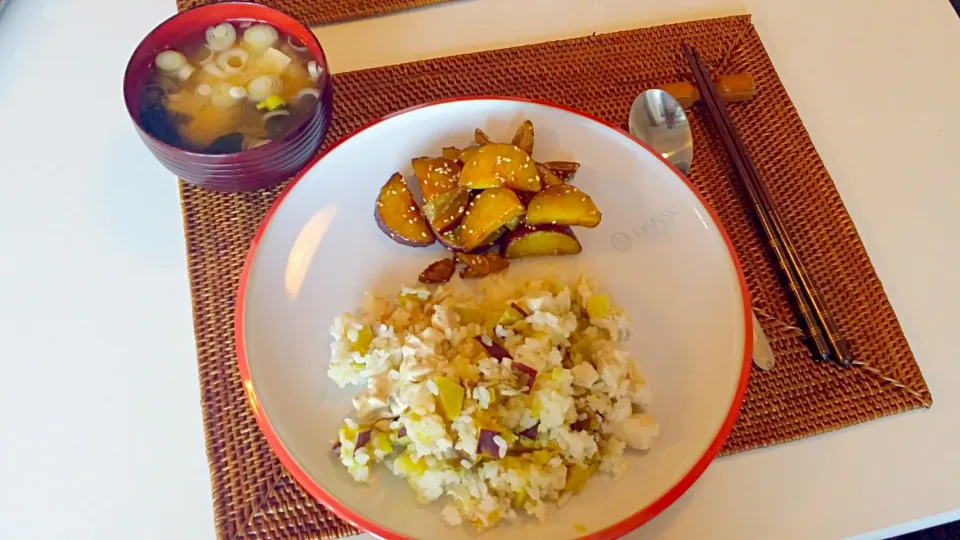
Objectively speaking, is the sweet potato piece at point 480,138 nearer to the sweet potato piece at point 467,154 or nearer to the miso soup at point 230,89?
the sweet potato piece at point 467,154

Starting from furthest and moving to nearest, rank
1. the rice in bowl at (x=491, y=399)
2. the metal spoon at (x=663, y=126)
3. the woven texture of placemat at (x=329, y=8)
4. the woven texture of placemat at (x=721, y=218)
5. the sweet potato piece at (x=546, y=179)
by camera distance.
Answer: the woven texture of placemat at (x=329, y=8), the metal spoon at (x=663, y=126), the sweet potato piece at (x=546, y=179), the woven texture of placemat at (x=721, y=218), the rice in bowl at (x=491, y=399)

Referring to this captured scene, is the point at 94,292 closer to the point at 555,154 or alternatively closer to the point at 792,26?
the point at 555,154

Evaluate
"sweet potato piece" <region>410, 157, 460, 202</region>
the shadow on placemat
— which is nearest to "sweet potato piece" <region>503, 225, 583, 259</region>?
"sweet potato piece" <region>410, 157, 460, 202</region>

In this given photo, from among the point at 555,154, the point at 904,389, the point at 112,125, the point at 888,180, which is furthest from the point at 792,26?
the point at 112,125

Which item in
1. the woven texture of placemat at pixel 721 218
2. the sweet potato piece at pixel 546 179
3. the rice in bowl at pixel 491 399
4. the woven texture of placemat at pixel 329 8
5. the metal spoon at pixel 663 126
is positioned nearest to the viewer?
the rice in bowl at pixel 491 399

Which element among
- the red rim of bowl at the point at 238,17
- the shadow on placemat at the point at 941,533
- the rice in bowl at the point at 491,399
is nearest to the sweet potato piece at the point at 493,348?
the rice in bowl at the point at 491,399

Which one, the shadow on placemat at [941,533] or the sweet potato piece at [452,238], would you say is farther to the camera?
the shadow on placemat at [941,533]

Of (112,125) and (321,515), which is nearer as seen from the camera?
(321,515)
